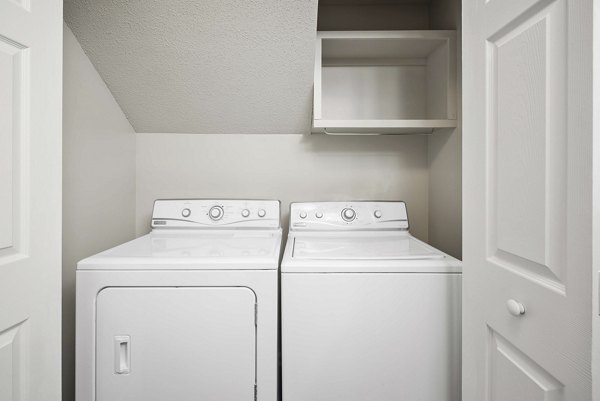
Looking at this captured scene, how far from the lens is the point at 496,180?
0.89 meters

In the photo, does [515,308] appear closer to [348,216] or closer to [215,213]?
[348,216]

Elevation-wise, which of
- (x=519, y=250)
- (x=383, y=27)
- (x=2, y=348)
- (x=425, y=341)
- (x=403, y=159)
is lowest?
(x=425, y=341)

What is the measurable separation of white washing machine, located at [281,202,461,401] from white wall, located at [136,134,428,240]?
3.18 feet

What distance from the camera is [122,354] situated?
3.88 ft

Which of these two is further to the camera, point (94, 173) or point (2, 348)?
point (94, 173)

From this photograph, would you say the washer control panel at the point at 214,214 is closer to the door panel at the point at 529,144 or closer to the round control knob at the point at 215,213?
the round control knob at the point at 215,213

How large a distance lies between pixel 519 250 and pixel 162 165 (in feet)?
6.46

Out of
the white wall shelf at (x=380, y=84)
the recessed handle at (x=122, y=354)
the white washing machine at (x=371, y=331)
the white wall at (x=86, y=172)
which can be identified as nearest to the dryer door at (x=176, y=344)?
the recessed handle at (x=122, y=354)

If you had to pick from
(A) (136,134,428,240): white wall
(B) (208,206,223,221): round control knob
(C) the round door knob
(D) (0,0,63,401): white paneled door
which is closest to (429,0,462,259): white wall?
(A) (136,134,428,240): white wall

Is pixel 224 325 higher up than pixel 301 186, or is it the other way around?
pixel 301 186

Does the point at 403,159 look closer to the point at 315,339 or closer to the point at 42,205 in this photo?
the point at 315,339

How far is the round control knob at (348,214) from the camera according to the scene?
184 cm

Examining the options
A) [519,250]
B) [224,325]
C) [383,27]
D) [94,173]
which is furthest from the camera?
[383,27]

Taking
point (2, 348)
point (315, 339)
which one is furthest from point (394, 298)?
point (2, 348)
